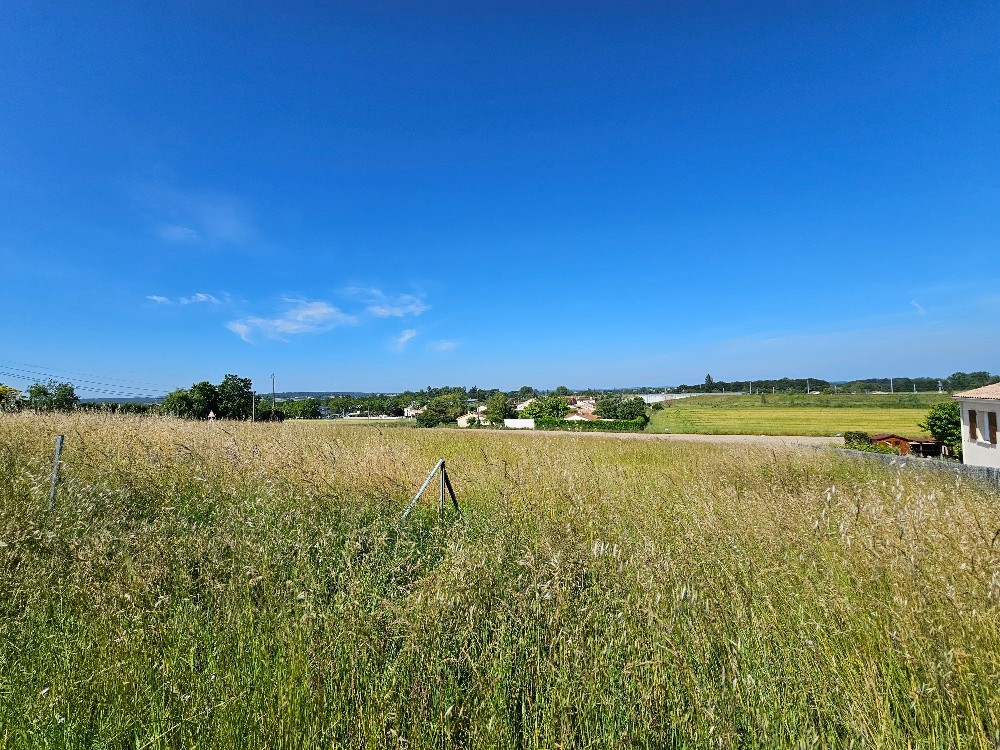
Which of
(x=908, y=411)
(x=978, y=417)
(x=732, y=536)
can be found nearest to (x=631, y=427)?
(x=978, y=417)

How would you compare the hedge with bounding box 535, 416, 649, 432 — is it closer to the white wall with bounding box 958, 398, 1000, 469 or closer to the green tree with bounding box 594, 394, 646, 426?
the green tree with bounding box 594, 394, 646, 426

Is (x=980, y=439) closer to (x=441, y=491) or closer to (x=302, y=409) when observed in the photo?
(x=441, y=491)

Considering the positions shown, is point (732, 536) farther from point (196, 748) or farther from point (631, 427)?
point (631, 427)

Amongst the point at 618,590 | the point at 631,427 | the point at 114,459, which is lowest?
the point at 631,427

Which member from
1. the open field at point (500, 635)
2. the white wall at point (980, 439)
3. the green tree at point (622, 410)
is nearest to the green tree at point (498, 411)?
the green tree at point (622, 410)

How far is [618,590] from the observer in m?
2.43

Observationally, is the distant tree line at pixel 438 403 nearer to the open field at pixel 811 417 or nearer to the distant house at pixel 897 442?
the open field at pixel 811 417

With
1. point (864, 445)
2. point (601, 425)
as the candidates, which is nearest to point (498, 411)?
point (601, 425)

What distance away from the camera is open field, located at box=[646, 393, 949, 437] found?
40469 mm

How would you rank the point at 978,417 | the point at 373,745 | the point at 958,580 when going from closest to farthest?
1. the point at 373,745
2. the point at 958,580
3. the point at 978,417

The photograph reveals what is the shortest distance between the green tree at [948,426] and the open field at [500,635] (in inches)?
1047

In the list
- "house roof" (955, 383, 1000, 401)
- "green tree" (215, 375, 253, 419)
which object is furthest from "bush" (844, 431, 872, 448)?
"green tree" (215, 375, 253, 419)

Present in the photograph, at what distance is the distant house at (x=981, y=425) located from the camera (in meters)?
16.0

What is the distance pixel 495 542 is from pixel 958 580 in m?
2.87
